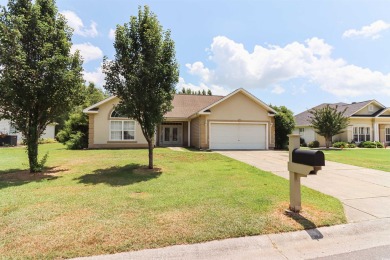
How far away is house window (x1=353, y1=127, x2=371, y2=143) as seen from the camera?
29766mm

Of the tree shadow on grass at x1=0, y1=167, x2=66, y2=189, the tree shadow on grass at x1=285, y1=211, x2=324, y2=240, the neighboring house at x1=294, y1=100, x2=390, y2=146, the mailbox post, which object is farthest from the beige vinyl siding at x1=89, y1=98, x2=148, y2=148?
the neighboring house at x1=294, y1=100, x2=390, y2=146

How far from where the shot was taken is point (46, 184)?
8188 mm

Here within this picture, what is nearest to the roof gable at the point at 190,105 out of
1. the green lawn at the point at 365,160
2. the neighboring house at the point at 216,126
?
the neighboring house at the point at 216,126

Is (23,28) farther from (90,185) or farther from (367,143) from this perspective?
(367,143)

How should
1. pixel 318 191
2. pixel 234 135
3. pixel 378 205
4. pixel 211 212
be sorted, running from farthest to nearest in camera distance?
pixel 234 135
pixel 318 191
pixel 378 205
pixel 211 212

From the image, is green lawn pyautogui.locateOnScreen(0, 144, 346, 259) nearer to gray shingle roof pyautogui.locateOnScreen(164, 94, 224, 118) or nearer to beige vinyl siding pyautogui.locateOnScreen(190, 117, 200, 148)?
beige vinyl siding pyautogui.locateOnScreen(190, 117, 200, 148)

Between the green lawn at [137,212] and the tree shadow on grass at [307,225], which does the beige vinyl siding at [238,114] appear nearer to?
the green lawn at [137,212]

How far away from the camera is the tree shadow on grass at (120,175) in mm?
8609

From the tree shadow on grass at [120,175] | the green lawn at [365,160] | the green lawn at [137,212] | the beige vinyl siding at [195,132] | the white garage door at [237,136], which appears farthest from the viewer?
the beige vinyl siding at [195,132]

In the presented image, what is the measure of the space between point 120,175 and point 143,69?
4.24 m

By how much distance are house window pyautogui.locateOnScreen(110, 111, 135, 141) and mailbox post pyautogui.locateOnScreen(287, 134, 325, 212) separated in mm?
19363

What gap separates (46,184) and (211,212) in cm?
589

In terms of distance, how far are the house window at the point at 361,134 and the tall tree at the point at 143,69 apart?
27.5m

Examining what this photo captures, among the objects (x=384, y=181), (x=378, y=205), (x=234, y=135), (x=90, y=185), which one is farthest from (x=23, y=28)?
(x=234, y=135)
